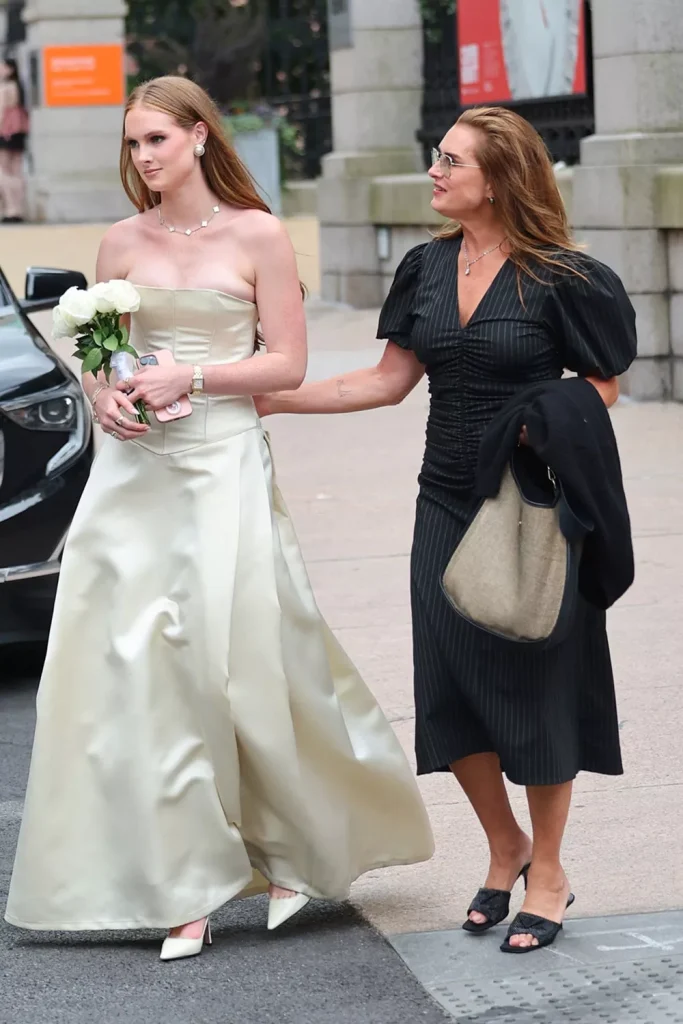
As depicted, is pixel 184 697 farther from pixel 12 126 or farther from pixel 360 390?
pixel 12 126

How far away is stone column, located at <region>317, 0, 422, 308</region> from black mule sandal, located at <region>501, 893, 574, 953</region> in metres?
13.5

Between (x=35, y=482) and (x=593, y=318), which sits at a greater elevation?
(x=593, y=318)

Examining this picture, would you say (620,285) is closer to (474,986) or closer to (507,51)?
(474,986)

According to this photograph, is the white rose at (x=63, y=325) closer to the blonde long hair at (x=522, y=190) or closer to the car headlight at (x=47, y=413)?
the blonde long hair at (x=522, y=190)

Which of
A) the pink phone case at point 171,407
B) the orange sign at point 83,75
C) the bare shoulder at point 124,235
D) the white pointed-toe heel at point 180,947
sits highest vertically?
the orange sign at point 83,75

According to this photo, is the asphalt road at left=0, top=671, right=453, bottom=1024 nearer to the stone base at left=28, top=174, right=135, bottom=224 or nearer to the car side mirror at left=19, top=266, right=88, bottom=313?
the car side mirror at left=19, top=266, right=88, bottom=313

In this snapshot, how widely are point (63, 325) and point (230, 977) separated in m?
1.45

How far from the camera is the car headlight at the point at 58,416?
652 centimetres

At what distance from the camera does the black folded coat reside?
149 inches

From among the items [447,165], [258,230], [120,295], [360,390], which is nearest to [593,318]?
[447,165]

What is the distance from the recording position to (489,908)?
419 cm

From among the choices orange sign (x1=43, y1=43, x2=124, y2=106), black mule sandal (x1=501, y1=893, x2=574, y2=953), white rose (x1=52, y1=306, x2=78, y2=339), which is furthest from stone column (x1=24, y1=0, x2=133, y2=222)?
black mule sandal (x1=501, y1=893, x2=574, y2=953)

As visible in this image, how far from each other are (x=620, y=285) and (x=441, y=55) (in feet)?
44.1

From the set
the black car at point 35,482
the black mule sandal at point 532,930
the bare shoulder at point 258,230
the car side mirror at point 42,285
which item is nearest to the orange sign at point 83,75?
the car side mirror at point 42,285
